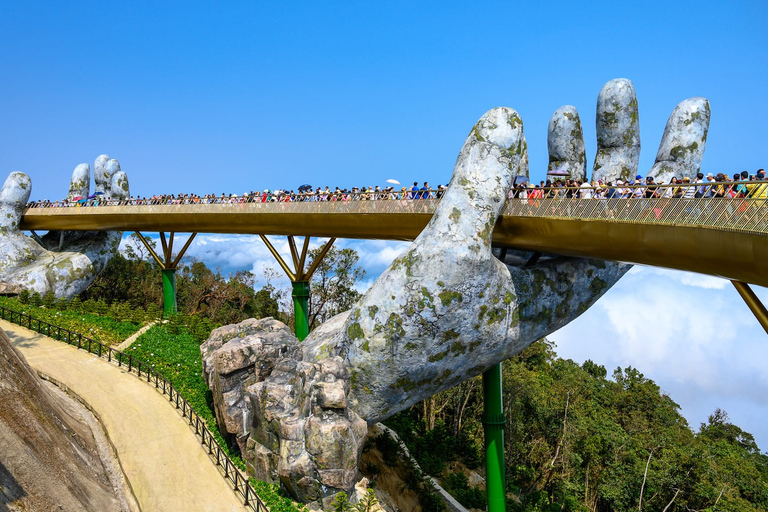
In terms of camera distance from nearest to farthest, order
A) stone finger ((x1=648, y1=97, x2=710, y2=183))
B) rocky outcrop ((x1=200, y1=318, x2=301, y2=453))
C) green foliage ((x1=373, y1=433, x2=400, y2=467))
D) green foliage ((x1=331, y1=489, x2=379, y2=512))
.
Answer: green foliage ((x1=331, y1=489, x2=379, y2=512))
rocky outcrop ((x1=200, y1=318, x2=301, y2=453))
stone finger ((x1=648, y1=97, x2=710, y2=183))
green foliage ((x1=373, y1=433, x2=400, y2=467))

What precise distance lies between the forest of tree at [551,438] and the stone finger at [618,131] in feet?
49.7

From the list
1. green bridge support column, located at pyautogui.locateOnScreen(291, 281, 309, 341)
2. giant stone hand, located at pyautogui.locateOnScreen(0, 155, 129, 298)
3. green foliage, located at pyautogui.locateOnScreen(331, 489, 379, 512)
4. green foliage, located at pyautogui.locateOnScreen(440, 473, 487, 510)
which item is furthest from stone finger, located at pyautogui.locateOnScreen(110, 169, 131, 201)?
green foliage, located at pyautogui.locateOnScreen(331, 489, 379, 512)

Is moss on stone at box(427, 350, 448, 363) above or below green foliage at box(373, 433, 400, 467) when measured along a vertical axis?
above

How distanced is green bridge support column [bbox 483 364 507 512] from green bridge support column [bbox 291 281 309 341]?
32.8 ft

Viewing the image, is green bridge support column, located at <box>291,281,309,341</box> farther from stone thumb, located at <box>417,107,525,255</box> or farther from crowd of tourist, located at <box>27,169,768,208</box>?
stone thumb, located at <box>417,107,525,255</box>

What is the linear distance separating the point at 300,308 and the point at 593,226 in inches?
620

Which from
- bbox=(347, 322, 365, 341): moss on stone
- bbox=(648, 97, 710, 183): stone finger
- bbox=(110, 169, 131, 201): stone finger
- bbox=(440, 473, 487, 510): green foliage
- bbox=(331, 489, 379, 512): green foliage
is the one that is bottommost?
bbox=(440, 473, 487, 510): green foliage

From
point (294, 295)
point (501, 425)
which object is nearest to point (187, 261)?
point (294, 295)

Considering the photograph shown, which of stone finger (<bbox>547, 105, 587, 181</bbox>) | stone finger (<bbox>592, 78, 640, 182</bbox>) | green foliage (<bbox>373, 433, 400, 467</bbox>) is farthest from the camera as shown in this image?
green foliage (<bbox>373, 433, 400, 467</bbox>)

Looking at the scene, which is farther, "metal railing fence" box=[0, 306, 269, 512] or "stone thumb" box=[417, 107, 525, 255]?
"stone thumb" box=[417, 107, 525, 255]

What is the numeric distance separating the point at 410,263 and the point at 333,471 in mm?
6124

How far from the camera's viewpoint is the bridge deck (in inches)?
471

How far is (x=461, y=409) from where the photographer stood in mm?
36750

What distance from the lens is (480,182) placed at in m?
17.2
